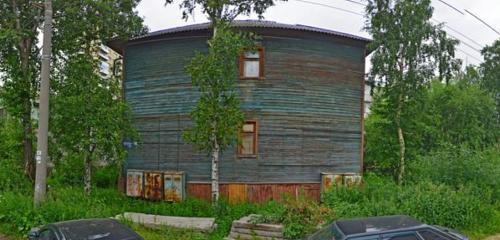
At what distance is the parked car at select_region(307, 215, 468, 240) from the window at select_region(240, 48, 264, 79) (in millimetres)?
10103

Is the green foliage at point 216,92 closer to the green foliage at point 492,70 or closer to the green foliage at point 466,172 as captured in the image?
the green foliage at point 466,172

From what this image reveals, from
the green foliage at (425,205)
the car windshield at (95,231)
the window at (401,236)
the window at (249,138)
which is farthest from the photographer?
the window at (249,138)

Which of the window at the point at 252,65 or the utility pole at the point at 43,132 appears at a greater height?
the window at the point at 252,65

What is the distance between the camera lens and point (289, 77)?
17594mm

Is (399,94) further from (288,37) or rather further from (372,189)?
(372,189)

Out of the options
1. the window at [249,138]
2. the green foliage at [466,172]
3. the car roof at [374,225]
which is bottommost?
the car roof at [374,225]

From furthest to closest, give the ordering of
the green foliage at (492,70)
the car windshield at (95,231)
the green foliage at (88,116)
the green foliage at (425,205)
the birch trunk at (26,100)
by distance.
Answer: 1. the green foliage at (492,70)
2. the birch trunk at (26,100)
3. the green foliage at (88,116)
4. the green foliage at (425,205)
5. the car windshield at (95,231)

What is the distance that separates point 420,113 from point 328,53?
8238 millimetres

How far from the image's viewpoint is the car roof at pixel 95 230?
7688 mm

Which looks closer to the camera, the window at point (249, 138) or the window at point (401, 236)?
the window at point (401, 236)

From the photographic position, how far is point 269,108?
56.8 feet

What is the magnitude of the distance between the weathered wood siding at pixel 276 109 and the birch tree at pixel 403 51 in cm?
349

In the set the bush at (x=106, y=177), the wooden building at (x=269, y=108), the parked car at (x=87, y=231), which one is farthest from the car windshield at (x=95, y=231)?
the bush at (x=106, y=177)

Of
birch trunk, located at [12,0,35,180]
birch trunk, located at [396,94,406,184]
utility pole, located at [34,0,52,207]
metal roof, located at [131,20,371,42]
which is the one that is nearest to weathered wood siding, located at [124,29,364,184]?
metal roof, located at [131,20,371,42]
